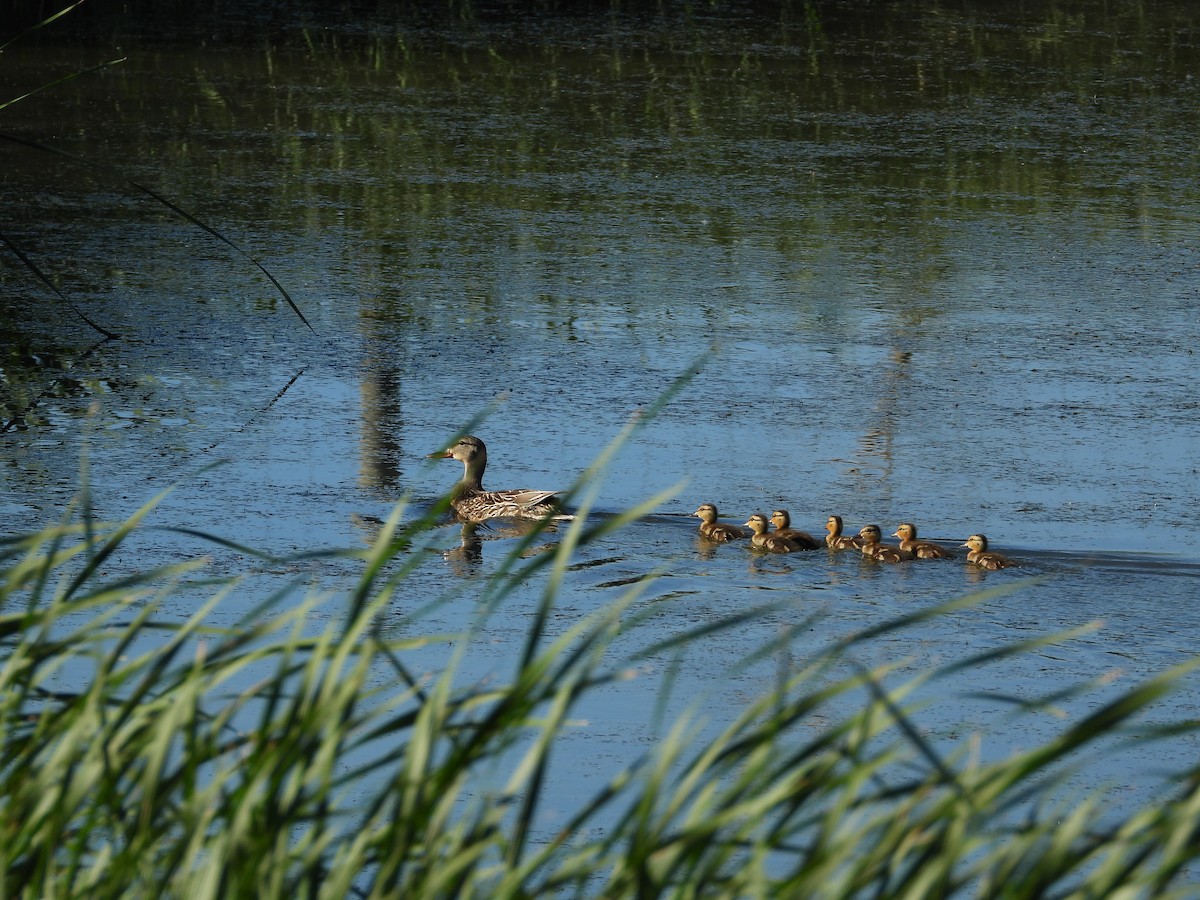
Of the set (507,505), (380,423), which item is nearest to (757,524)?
(507,505)

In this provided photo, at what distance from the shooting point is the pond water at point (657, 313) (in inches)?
241

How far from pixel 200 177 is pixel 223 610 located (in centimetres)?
572

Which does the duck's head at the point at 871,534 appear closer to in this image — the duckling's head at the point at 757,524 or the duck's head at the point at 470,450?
the duckling's head at the point at 757,524

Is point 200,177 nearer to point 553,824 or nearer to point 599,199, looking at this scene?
point 599,199

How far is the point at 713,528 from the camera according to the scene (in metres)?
6.53

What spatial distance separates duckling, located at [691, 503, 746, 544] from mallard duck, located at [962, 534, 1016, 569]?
72 centimetres

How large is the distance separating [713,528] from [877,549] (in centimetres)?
56

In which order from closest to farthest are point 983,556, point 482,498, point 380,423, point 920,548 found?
point 983,556
point 920,548
point 482,498
point 380,423

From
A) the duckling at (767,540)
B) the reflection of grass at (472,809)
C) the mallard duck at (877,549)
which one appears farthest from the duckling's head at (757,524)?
the reflection of grass at (472,809)

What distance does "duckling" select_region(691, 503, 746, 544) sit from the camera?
6.47 meters

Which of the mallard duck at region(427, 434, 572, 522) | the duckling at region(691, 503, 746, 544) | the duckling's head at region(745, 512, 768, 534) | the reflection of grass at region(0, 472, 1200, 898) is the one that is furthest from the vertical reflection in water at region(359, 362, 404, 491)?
the reflection of grass at region(0, 472, 1200, 898)

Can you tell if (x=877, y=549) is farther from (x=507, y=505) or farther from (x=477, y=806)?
(x=477, y=806)

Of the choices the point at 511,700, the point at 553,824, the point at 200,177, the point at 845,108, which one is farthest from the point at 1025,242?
the point at 511,700

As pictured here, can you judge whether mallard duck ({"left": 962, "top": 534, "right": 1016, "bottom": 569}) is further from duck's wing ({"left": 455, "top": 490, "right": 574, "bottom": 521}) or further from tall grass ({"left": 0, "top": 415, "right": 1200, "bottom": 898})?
tall grass ({"left": 0, "top": 415, "right": 1200, "bottom": 898})
